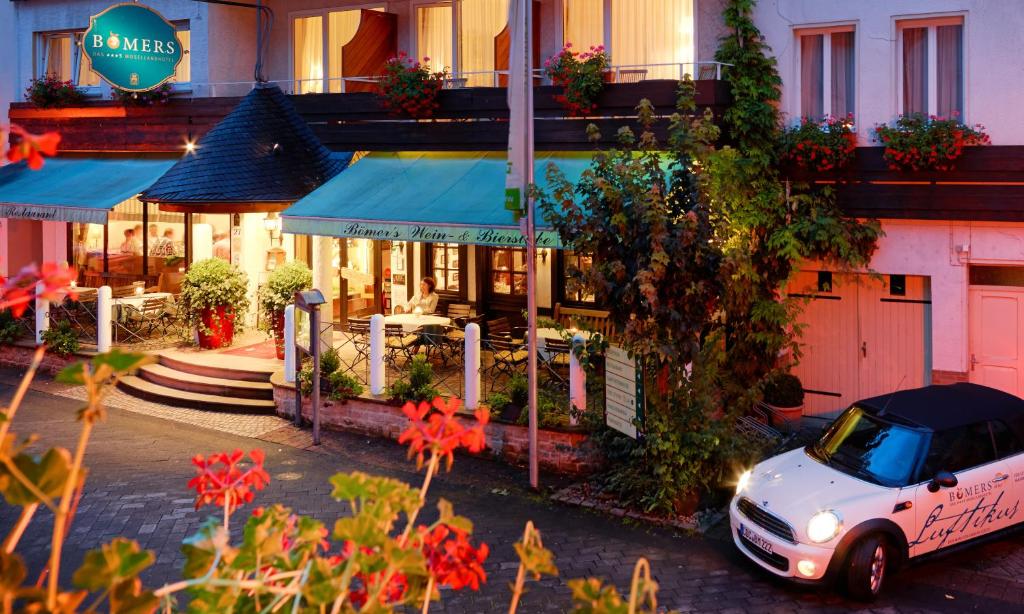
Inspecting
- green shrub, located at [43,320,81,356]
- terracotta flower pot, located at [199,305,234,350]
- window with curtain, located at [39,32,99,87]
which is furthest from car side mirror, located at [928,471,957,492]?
window with curtain, located at [39,32,99,87]

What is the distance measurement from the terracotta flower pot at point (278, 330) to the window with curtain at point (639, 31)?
6277 mm

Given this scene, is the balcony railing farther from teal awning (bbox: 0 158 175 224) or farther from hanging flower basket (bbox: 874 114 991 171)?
hanging flower basket (bbox: 874 114 991 171)

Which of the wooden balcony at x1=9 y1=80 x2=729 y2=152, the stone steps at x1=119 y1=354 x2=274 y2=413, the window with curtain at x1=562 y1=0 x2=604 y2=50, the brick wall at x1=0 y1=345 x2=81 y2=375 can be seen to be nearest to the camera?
the wooden balcony at x1=9 y1=80 x2=729 y2=152

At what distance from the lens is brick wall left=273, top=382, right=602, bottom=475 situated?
1245 centimetres

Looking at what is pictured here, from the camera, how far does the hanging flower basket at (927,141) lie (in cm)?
1331

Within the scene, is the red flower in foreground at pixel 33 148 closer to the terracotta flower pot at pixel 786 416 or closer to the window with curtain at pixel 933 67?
the terracotta flower pot at pixel 786 416

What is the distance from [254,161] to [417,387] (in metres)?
5.81

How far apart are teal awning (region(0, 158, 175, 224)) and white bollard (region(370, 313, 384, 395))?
249 inches

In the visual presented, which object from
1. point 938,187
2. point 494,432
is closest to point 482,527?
point 494,432

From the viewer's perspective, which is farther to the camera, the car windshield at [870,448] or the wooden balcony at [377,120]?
the wooden balcony at [377,120]

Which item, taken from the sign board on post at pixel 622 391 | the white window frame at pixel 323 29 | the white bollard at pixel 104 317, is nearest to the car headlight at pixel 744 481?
the sign board on post at pixel 622 391

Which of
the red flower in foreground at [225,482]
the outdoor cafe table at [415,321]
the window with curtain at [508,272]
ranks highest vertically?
the window with curtain at [508,272]

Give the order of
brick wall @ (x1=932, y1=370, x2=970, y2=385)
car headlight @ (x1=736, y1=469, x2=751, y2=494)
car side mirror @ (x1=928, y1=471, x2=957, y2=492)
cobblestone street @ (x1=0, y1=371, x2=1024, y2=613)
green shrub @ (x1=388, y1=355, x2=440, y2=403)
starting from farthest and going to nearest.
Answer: brick wall @ (x1=932, y1=370, x2=970, y2=385) → green shrub @ (x1=388, y1=355, x2=440, y2=403) → car headlight @ (x1=736, y1=469, x2=751, y2=494) → car side mirror @ (x1=928, y1=471, x2=957, y2=492) → cobblestone street @ (x1=0, y1=371, x2=1024, y2=613)

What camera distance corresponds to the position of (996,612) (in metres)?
8.90
